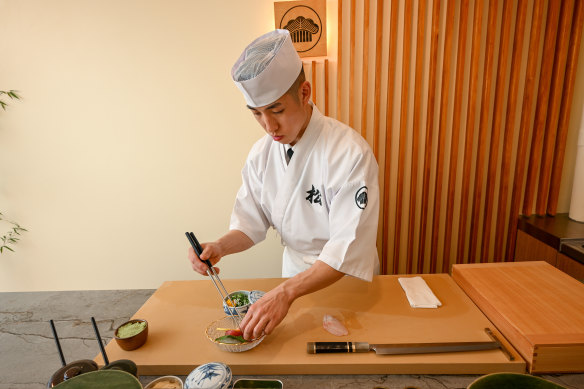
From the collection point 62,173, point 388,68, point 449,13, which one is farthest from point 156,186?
point 449,13

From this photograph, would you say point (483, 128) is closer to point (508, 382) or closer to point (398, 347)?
point (398, 347)

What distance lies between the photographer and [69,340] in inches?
65.3

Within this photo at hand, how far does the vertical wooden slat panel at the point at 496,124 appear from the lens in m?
2.12

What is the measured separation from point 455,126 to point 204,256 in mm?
1972

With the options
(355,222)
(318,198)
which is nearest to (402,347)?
(355,222)

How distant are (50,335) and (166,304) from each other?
0.85m

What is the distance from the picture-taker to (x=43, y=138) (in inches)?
104

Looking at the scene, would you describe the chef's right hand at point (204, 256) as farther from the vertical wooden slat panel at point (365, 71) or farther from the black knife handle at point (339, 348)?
the vertical wooden slat panel at point (365, 71)

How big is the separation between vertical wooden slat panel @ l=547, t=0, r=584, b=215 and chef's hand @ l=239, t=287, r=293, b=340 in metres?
2.31

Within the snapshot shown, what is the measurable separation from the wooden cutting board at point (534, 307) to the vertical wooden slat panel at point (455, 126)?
1.15 meters

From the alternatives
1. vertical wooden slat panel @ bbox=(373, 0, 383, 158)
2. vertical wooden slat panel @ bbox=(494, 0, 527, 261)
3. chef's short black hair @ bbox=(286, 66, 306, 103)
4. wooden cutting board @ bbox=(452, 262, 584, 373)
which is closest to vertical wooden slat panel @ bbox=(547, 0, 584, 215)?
vertical wooden slat panel @ bbox=(494, 0, 527, 261)

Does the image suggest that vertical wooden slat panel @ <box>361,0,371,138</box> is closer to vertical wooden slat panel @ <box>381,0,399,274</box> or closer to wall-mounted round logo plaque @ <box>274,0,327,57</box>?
vertical wooden slat panel @ <box>381,0,399,274</box>

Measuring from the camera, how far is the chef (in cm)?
119

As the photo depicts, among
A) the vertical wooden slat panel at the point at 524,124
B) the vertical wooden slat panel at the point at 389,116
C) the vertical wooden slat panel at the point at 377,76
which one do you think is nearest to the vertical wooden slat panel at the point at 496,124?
the vertical wooden slat panel at the point at 524,124
